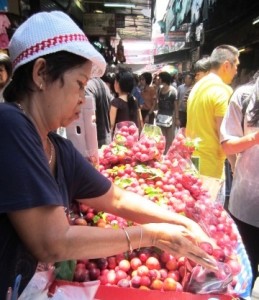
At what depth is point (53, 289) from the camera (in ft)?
3.66

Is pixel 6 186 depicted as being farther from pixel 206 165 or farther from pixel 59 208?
pixel 206 165

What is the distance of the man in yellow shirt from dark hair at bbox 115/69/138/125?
1308 millimetres

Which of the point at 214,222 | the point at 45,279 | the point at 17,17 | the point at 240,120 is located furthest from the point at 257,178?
the point at 17,17

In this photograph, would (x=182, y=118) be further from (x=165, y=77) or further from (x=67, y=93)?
(x=67, y=93)

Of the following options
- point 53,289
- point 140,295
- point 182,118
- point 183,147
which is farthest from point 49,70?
point 182,118

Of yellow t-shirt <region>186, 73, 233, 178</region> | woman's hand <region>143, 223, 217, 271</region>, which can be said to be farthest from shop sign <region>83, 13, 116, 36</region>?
woman's hand <region>143, 223, 217, 271</region>

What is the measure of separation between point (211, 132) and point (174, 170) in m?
1.03

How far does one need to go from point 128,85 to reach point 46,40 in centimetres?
368

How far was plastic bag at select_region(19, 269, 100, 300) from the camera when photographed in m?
1.03

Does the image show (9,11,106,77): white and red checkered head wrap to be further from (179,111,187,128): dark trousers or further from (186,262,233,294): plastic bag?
(179,111,187,128): dark trousers

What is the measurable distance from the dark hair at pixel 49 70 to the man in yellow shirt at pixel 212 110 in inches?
93.1

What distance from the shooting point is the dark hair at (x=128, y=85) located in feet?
15.3

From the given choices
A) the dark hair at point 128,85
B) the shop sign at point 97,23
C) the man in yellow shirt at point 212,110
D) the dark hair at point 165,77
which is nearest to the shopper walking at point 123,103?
the dark hair at point 128,85

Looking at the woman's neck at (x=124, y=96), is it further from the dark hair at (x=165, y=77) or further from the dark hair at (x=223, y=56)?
the dark hair at (x=165, y=77)
